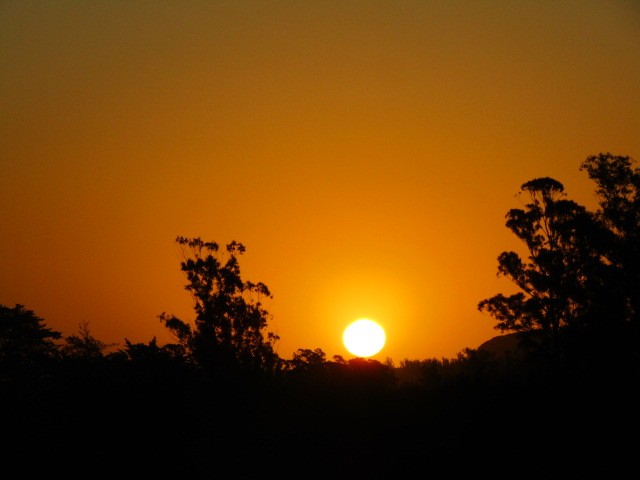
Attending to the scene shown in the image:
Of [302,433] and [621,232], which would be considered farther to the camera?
[621,232]

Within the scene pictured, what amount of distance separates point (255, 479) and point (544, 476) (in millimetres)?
5324

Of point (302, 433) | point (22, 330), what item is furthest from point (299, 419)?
point (22, 330)

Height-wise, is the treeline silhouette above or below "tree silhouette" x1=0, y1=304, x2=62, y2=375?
below

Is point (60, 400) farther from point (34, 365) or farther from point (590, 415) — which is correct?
point (590, 415)

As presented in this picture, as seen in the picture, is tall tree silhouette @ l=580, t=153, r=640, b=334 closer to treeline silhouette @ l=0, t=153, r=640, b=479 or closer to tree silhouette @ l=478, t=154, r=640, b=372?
tree silhouette @ l=478, t=154, r=640, b=372

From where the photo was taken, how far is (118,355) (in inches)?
559

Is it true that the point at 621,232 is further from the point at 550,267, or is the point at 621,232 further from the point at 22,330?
the point at 22,330

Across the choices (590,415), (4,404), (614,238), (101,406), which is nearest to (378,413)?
(590,415)

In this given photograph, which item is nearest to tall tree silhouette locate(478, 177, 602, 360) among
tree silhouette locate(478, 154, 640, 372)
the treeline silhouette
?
tree silhouette locate(478, 154, 640, 372)

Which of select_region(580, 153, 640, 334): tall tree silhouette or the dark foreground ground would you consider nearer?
the dark foreground ground

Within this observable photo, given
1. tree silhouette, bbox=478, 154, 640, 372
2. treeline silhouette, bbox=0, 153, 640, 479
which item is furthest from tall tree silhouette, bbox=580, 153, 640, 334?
treeline silhouette, bbox=0, 153, 640, 479

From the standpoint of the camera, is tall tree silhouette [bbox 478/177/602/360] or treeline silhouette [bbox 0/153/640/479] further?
tall tree silhouette [bbox 478/177/602/360]

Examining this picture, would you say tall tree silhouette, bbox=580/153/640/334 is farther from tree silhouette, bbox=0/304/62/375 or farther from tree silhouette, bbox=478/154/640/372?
tree silhouette, bbox=0/304/62/375

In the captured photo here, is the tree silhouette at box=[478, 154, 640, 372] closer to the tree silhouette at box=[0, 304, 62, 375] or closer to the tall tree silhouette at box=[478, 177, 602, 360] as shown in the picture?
the tall tree silhouette at box=[478, 177, 602, 360]
